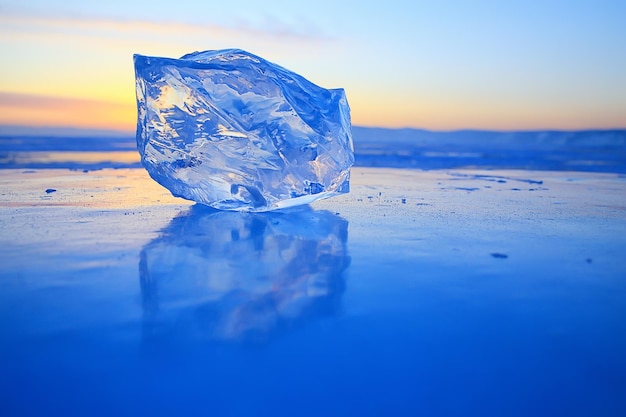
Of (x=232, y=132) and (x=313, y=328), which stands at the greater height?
(x=232, y=132)

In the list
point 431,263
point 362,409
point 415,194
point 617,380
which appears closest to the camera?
point 362,409

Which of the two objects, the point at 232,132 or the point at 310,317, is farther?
the point at 232,132

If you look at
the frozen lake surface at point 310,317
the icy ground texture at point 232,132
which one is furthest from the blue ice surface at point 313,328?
the icy ground texture at point 232,132

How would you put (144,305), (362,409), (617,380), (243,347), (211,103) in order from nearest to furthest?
(362,409), (617,380), (243,347), (144,305), (211,103)

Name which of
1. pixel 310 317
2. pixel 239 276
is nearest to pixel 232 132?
pixel 239 276

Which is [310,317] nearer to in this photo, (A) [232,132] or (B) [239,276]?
(B) [239,276]

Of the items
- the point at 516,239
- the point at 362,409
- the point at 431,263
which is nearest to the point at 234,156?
the point at 431,263

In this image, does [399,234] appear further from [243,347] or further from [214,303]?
[243,347]
